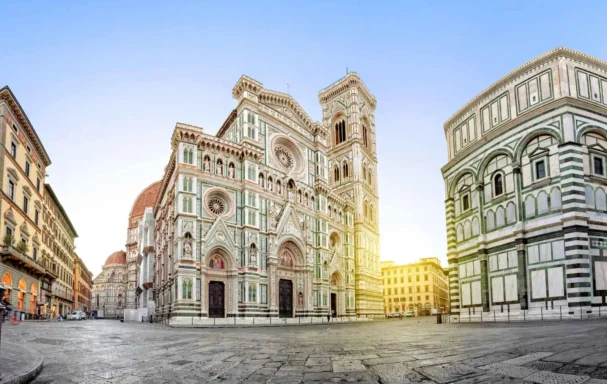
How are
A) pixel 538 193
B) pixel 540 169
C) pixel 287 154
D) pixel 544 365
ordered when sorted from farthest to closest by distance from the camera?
pixel 287 154 → pixel 540 169 → pixel 538 193 → pixel 544 365

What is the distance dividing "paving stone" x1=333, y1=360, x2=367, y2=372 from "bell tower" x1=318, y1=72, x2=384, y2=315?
4955cm

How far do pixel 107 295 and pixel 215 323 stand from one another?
86.0 m

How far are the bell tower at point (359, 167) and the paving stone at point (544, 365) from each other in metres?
51.0

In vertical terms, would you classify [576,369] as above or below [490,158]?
below

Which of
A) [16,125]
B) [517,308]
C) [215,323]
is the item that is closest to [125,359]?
[517,308]

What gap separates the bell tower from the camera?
59094mm

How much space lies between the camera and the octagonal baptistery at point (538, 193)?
22703 millimetres

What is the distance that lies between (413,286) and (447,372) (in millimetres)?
102533

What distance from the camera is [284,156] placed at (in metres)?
50.2

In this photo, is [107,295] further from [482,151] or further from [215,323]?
[482,151]

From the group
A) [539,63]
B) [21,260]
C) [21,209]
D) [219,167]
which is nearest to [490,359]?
[539,63]

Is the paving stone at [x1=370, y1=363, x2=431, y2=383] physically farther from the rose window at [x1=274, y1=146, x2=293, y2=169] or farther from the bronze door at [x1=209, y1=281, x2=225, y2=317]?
the rose window at [x1=274, y1=146, x2=293, y2=169]

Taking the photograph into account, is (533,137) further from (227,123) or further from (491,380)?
(227,123)

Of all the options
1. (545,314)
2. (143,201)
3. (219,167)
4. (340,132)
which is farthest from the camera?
(143,201)
